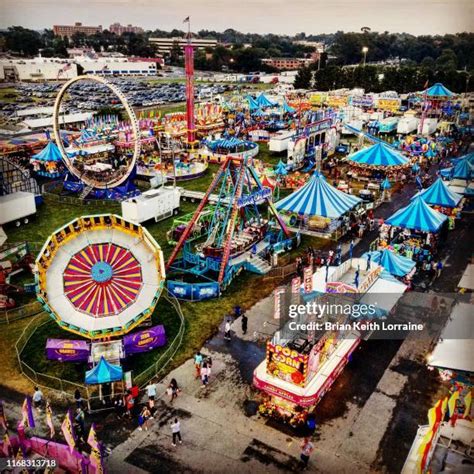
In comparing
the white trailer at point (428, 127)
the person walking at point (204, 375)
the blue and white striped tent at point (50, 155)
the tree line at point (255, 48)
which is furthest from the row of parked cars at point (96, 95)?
the person walking at point (204, 375)

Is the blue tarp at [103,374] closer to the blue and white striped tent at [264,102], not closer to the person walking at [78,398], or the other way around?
the person walking at [78,398]

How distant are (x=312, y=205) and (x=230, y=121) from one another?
36251 millimetres

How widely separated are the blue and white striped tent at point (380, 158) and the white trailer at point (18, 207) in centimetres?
2325

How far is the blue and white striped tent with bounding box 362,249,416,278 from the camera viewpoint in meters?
20.9

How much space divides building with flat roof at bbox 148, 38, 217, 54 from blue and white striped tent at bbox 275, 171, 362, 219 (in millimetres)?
85021

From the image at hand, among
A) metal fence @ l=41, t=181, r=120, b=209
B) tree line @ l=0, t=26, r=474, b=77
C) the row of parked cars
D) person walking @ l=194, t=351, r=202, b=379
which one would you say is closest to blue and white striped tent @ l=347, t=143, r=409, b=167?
metal fence @ l=41, t=181, r=120, b=209

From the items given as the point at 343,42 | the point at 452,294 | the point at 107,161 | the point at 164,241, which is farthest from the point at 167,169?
the point at 343,42

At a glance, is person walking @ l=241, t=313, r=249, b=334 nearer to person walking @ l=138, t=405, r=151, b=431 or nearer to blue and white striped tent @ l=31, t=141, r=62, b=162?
person walking @ l=138, t=405, r=151, b=431

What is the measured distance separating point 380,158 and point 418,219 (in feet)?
41.1

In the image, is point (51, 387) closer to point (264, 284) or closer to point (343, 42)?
point (264, 284)

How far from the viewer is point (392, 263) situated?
21078 mm

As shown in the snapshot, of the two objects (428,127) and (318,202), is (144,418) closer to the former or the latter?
(318,202)

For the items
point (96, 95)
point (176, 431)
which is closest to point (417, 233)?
point (176, 431)

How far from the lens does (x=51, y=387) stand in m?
15.4
